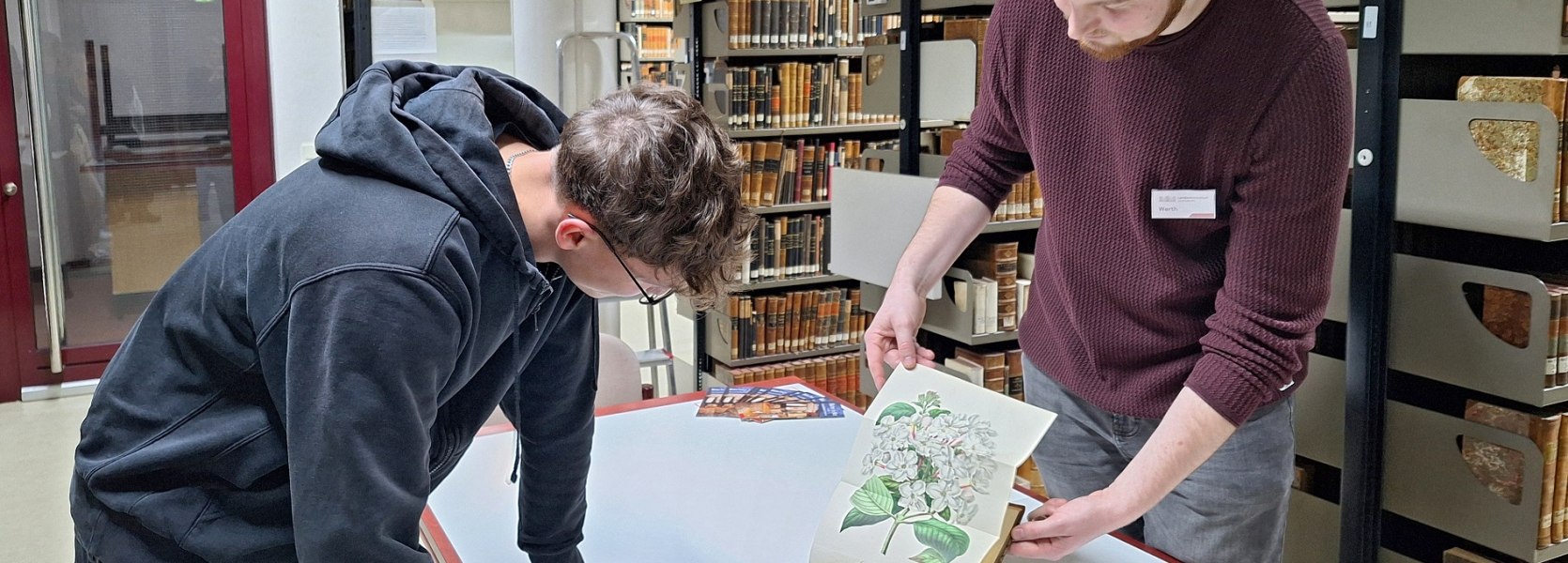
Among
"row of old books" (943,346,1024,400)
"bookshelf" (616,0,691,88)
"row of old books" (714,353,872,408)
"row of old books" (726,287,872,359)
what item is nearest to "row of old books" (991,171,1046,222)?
"row of old books" (943,346,1024,400)

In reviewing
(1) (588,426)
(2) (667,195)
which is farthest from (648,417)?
(2) (667,195)

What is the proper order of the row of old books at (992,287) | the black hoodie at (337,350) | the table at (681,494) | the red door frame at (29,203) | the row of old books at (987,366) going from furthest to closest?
the red door frame at (29,203), the row of old books at (987,366), the row of old books at (992,287), the table at (681,494), the black hoodie at (337,350)

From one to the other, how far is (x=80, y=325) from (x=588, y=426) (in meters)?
5.37

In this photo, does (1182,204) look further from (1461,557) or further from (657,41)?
(657,41)

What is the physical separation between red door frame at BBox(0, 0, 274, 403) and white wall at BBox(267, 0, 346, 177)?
0.13 m

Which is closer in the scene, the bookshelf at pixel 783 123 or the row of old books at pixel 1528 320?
the row of old books at pixel 1528 320

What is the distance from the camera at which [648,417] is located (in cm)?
248

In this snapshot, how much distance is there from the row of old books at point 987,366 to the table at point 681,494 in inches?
55.9

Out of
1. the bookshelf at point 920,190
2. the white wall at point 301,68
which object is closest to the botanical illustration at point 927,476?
the bookshelf at point 920,190

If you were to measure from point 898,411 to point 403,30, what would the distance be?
3.63 meters

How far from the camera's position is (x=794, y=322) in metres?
5.42

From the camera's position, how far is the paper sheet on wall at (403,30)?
15.2 ft

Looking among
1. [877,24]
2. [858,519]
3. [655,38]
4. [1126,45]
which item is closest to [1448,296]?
[1126,45]

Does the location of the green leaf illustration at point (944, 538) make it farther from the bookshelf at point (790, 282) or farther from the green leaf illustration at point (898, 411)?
the bookshelf at point (790, 282)
